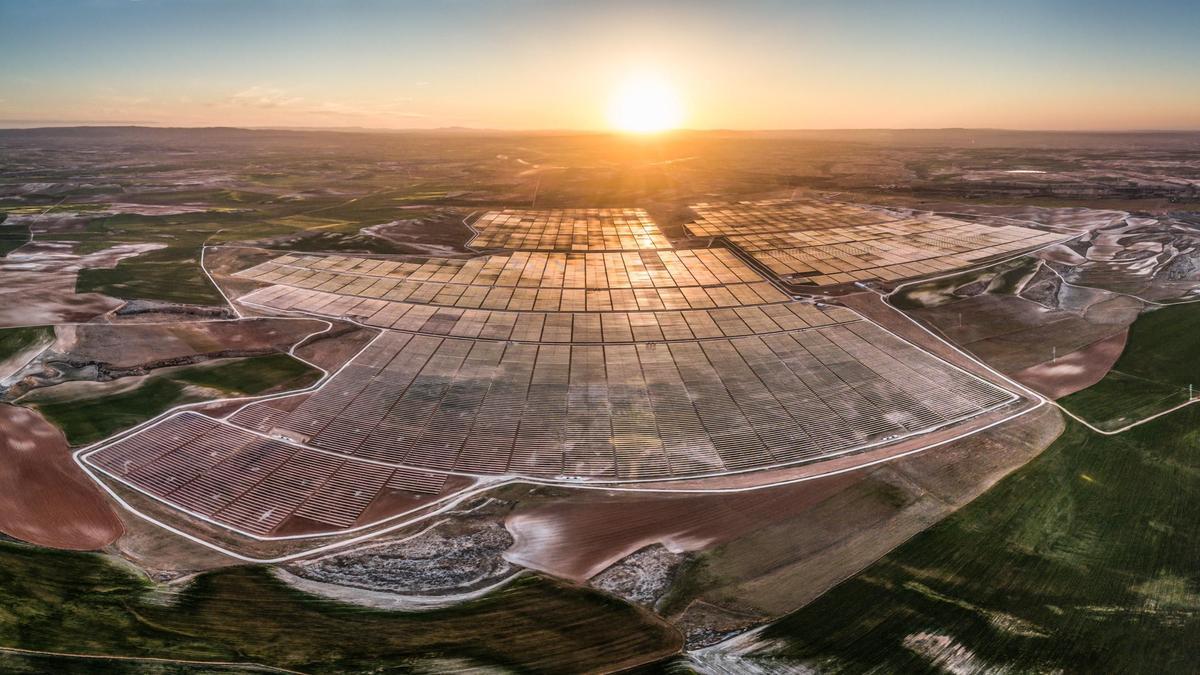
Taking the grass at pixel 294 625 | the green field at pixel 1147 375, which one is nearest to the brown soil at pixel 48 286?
the grass at pixel 294 625

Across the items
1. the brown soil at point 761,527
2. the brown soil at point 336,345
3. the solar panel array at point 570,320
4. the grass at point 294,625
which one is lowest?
the grass at point 294,625

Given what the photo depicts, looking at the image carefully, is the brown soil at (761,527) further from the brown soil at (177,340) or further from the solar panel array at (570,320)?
the brown soil at (177,340)

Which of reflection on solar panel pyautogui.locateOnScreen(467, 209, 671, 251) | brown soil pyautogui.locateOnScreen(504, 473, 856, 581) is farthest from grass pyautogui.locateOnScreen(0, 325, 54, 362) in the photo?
brown soil pyautogui.locateOnScreen(504, 473, 856, 581)

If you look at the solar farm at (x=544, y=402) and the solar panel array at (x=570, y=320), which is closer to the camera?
the solar farm at (x=544, y=402)

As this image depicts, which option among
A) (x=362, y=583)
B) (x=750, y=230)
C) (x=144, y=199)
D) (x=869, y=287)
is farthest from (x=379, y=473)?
(x=144, y=199)

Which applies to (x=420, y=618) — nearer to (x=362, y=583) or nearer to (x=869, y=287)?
(x=362, y=583)

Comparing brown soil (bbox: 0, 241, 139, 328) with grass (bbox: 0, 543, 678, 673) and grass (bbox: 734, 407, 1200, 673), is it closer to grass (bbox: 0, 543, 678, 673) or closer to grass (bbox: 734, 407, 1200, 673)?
grass (bbox: 0, 543, 678, 673)
